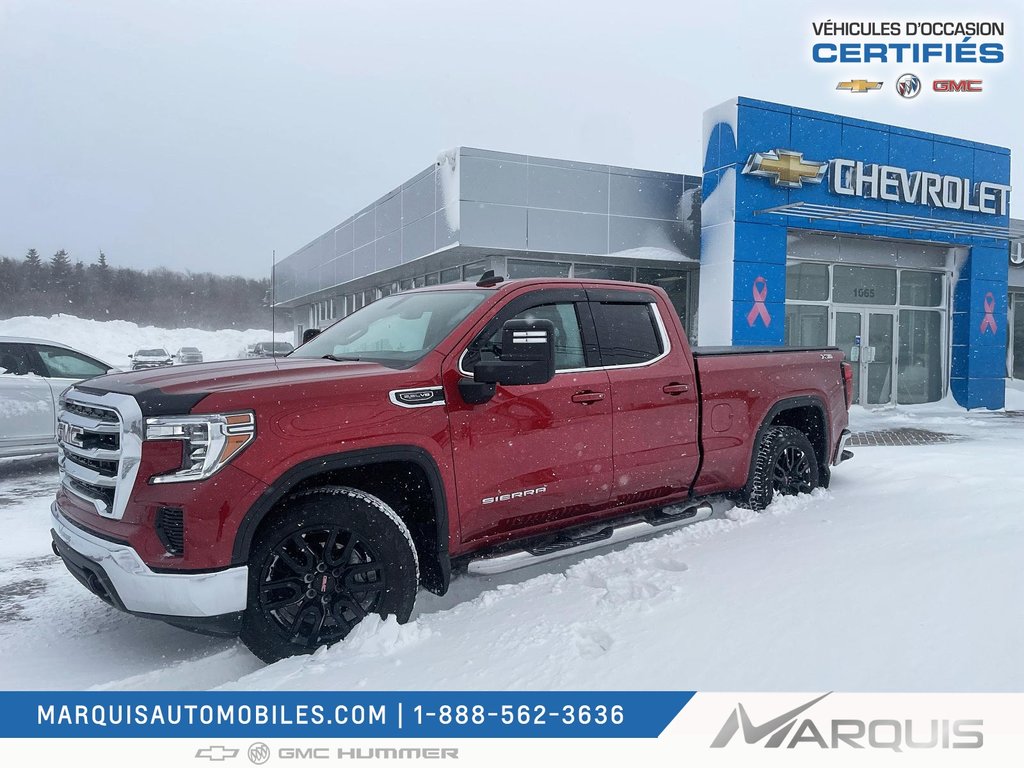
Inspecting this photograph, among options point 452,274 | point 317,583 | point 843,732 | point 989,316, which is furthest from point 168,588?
point 989,316

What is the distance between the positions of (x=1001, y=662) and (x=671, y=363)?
248 centimetres

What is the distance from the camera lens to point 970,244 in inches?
632

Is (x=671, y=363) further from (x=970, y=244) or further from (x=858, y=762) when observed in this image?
(x=970, y=244)

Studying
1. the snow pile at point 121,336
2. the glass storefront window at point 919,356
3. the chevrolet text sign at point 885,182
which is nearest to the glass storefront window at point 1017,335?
the chevrolet text sign at point 885,182

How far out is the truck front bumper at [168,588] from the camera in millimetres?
2939

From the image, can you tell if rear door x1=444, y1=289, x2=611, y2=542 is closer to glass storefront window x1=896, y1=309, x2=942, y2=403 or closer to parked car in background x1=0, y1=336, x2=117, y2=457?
parked car in background x1=0, y1=336, x2=117, y2=457

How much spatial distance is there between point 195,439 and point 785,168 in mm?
13108

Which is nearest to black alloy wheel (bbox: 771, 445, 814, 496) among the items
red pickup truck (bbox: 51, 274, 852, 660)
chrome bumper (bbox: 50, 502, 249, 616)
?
red pickup truck (bbox: 51, 274, 852, 660)

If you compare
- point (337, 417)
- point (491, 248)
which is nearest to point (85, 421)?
point (337, 417)

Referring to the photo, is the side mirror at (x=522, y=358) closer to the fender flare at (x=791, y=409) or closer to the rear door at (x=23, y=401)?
the fender flare at (x=791, y=409)

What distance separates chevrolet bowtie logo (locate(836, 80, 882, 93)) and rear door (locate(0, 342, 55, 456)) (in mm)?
11398

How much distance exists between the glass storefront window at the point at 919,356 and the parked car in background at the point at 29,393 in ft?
50.8

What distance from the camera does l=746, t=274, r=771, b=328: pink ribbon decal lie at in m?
13.8

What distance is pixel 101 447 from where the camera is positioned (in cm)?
324
